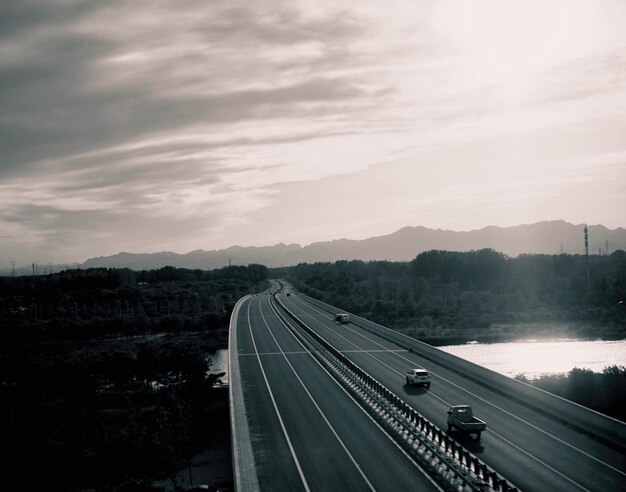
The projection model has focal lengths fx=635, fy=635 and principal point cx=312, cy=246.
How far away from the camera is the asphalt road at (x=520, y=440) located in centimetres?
2341

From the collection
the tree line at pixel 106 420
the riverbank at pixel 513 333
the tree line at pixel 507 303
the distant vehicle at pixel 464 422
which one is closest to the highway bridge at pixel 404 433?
the distant vehicle at pixel 464 422

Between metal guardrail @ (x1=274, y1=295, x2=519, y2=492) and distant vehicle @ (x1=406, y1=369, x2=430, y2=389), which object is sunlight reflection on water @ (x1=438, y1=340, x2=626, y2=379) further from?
metal guardrail @ (x1=274, y1=295, x2=519, y2=492)

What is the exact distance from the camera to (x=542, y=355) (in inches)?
3538

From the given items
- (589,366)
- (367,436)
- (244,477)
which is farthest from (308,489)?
(589,366)

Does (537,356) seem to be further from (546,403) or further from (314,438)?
(314,438)

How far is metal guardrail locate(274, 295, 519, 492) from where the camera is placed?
22375 mm

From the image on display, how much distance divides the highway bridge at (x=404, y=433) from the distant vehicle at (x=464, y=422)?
1.39 ft

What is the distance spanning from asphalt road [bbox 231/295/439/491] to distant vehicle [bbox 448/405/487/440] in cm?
333

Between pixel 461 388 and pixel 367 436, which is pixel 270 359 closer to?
pixel 461 388

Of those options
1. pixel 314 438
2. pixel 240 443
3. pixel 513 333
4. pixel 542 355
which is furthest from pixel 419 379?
pixel 513 333

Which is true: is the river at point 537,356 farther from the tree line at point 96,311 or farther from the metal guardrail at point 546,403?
the tree line at point 96,311

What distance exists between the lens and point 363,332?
76.8m

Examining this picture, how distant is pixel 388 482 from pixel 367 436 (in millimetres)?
6777

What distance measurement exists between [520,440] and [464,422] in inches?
100
